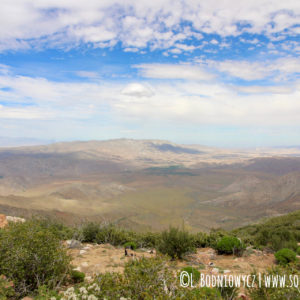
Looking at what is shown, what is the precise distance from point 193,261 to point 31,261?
16.9 ft

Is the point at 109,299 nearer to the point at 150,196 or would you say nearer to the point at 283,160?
the point at 150,196

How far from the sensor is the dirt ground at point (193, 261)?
652 cm

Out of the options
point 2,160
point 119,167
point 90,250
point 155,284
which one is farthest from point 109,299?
point 2,160

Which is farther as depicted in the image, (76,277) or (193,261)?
(193,261)

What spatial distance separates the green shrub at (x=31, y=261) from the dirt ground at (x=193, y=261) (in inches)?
42.1

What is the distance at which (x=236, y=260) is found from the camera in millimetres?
7902

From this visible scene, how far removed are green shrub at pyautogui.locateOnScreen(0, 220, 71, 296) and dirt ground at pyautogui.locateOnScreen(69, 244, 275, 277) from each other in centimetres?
107

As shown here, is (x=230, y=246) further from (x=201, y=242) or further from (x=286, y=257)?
(x=286, y=257)

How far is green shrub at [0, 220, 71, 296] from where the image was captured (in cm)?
457

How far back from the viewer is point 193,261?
296 inches

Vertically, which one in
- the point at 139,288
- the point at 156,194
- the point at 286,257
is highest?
the point at 139,288

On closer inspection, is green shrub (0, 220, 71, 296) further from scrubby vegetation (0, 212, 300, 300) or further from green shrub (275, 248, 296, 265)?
green shrub (275, 248, 296, 265)

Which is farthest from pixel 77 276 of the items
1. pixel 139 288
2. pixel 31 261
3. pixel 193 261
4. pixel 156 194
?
pixel 156 194

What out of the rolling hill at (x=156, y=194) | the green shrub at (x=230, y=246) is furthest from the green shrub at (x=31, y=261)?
the rolling hill at (x=156, y=194)
